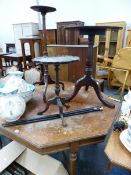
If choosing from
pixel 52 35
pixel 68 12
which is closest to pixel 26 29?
pixel 52 35

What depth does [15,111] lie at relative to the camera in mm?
915

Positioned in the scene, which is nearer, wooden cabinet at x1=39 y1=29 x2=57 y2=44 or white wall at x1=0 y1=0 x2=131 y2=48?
white wall at x1=0 y1=0 x2=131 y2=48

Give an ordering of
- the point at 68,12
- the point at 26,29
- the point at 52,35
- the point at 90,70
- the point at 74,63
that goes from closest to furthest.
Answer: the point at 90,70, the point at 74,63, the point at 52,35, the point at 68,12, the point at 26,29

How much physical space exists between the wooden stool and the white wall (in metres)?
3.45

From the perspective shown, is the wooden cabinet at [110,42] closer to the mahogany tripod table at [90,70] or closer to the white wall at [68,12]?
the white wall at [68,12]

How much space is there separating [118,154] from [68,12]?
4122 mm

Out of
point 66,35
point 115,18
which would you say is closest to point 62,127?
point 66,35

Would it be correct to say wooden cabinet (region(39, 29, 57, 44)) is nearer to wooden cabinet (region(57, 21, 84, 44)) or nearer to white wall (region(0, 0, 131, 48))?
wooden cabinet (region(57, 21, 84, 44))

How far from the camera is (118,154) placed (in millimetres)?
655

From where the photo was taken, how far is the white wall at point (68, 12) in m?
3.49

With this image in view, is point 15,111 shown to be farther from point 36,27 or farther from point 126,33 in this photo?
point 36,27

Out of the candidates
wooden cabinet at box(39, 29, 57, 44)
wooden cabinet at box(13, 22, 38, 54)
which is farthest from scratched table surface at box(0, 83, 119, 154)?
wooden cabinet at box(13, 22, 38, 54)

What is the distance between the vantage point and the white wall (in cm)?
349

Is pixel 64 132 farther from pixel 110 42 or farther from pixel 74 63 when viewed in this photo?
pixel 110 42
